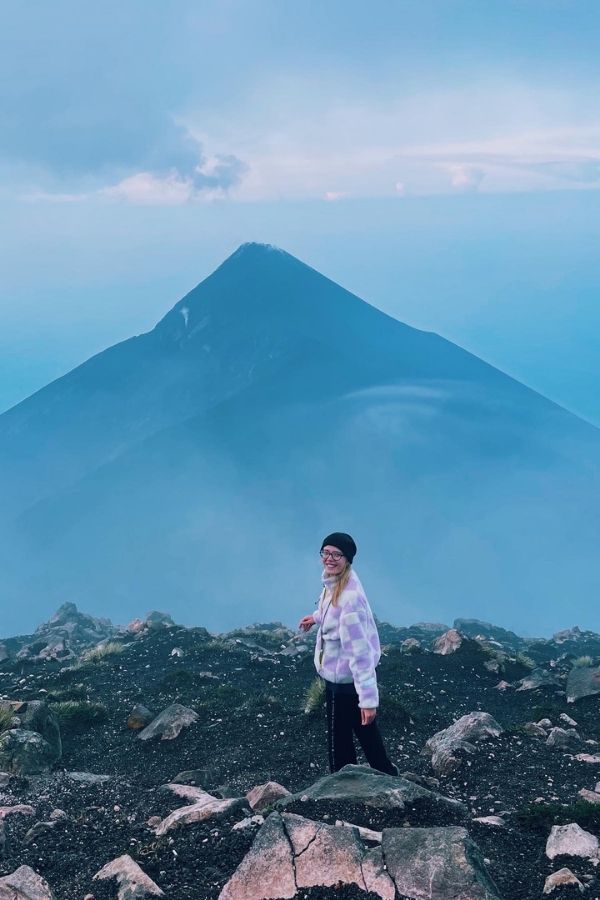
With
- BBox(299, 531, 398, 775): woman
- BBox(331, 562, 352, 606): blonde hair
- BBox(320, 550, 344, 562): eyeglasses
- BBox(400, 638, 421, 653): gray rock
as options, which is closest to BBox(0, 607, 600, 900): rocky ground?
BBox(400, 638, 421, 653): gray rock

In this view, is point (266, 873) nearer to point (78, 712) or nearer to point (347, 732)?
point (347, 732)

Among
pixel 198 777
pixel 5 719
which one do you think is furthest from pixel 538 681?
pixel 5 719

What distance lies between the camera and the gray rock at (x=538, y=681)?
16188 mm

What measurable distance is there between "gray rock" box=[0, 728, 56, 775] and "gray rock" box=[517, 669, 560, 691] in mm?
9780

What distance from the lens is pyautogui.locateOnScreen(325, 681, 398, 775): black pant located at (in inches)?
303

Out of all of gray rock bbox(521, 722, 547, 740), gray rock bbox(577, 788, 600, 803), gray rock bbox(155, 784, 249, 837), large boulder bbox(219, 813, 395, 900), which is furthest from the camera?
gray rock bbox(521, 722, 547, 740)

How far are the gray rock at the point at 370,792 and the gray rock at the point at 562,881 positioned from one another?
1.26 meters

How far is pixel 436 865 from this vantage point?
5.44m

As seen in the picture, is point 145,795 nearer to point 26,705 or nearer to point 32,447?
point 26,705

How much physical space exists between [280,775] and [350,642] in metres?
3.46

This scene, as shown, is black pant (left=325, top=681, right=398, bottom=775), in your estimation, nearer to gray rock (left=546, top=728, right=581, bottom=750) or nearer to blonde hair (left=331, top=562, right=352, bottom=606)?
blonde hair (left=331, top=562, right=352, bottom=606)

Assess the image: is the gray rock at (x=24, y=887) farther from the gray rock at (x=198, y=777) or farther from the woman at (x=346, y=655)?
the gray rock at (x=198, y=777)

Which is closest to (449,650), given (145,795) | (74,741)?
(74,741)

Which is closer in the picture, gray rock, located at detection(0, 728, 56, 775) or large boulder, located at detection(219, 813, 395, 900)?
large boulder, located at detection(219, 813, 395, 900)
